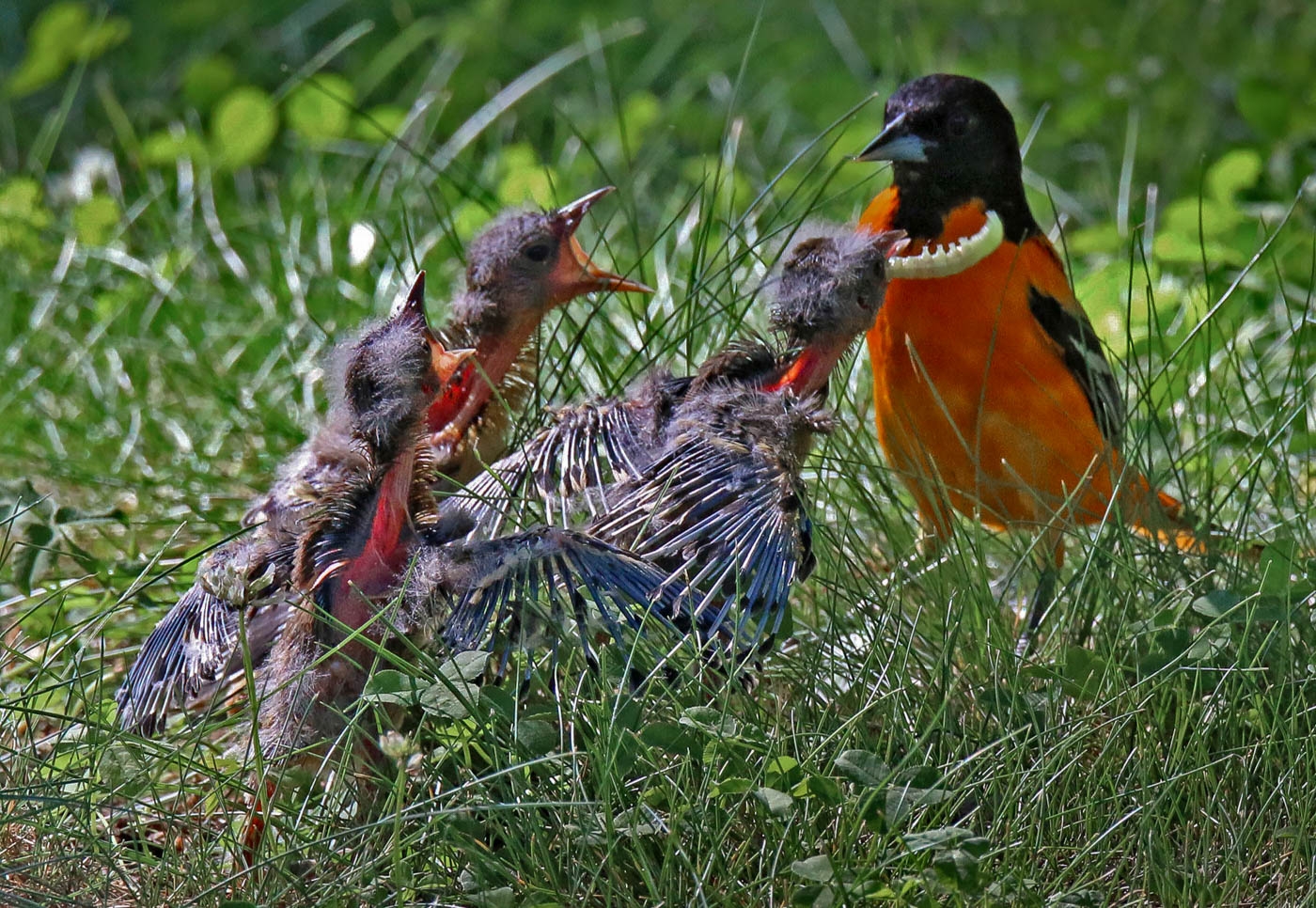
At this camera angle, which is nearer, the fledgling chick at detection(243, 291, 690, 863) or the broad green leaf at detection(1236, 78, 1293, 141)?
the fledgling chick at detection(243, 291, 690, 863)

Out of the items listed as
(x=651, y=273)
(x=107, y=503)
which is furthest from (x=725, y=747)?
(x=651, y=273)

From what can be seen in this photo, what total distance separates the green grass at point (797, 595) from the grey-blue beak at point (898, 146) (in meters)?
0.22

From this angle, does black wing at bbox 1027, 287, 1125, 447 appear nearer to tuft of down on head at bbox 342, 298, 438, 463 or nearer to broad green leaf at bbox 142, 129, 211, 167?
tuft of down on head at bbox 342, 298, 438, 463

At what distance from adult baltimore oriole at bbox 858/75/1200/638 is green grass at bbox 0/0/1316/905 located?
0.48 feet

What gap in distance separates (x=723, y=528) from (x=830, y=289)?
571 millimetres

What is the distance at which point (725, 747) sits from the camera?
92.7 inches

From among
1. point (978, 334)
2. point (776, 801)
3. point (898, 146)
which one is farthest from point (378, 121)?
point (776, 801)

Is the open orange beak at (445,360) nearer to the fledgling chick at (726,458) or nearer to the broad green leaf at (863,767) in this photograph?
the fledgling chick at (726,458)

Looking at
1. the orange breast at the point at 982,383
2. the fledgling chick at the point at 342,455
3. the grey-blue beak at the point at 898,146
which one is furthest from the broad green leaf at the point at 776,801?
the grey-blue beak at the point at 898,146

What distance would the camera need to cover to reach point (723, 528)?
2621 millimetres

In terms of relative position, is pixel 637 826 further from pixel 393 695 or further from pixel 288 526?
pixel 288 526

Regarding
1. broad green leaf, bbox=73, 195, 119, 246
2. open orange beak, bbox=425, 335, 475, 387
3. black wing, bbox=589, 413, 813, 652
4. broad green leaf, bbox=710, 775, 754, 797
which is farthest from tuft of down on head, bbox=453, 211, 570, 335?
broad green leaf, bbox=73, 195, 119, 246

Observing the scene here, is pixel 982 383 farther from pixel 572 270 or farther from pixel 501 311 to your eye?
pixel 501 311

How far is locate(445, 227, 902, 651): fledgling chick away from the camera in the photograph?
8.46 ft
